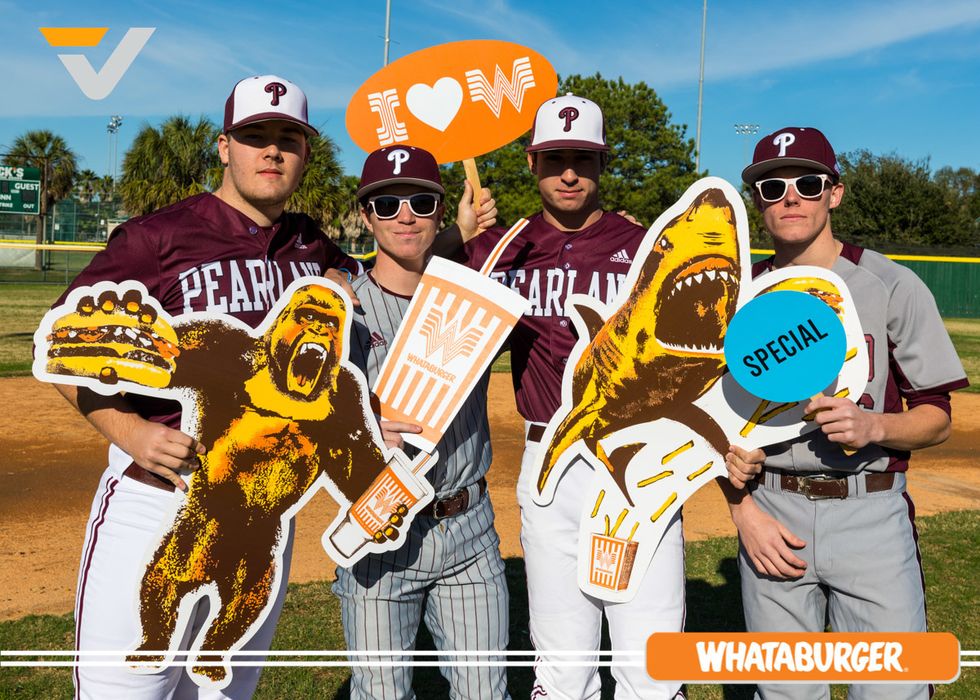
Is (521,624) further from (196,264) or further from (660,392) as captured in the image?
(196,264)

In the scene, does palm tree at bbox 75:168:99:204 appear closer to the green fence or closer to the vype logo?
the green fence

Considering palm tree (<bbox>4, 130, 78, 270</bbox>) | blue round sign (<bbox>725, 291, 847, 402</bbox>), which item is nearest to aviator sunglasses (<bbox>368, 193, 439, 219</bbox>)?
blue round sign (<bbox>725, 291, 847, 402</bbox>)

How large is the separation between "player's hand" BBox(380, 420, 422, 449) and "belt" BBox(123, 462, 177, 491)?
0.63m

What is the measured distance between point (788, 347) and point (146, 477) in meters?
1.90

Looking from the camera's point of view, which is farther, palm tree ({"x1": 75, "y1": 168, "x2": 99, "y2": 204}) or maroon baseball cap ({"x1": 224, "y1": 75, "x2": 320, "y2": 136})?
palm tree ({"x1": 75, "y1": 168, "x2": 99, "y2": 204})

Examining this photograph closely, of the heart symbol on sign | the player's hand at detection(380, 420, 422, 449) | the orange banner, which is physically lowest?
the orange banner

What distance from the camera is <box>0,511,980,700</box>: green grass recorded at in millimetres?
3602

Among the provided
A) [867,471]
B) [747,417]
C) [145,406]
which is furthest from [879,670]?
[145,406]

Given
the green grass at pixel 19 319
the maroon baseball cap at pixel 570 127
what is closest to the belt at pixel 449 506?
the maroon baseball cap at pixel 570 127

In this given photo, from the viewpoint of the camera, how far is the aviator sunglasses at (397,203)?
2.48 meters

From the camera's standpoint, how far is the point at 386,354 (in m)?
2.49

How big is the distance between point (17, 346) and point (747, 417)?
14.1 meters

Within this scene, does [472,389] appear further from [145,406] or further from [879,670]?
[879,670]

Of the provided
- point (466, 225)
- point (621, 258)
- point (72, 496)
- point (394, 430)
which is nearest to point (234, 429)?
point (394, 430)
